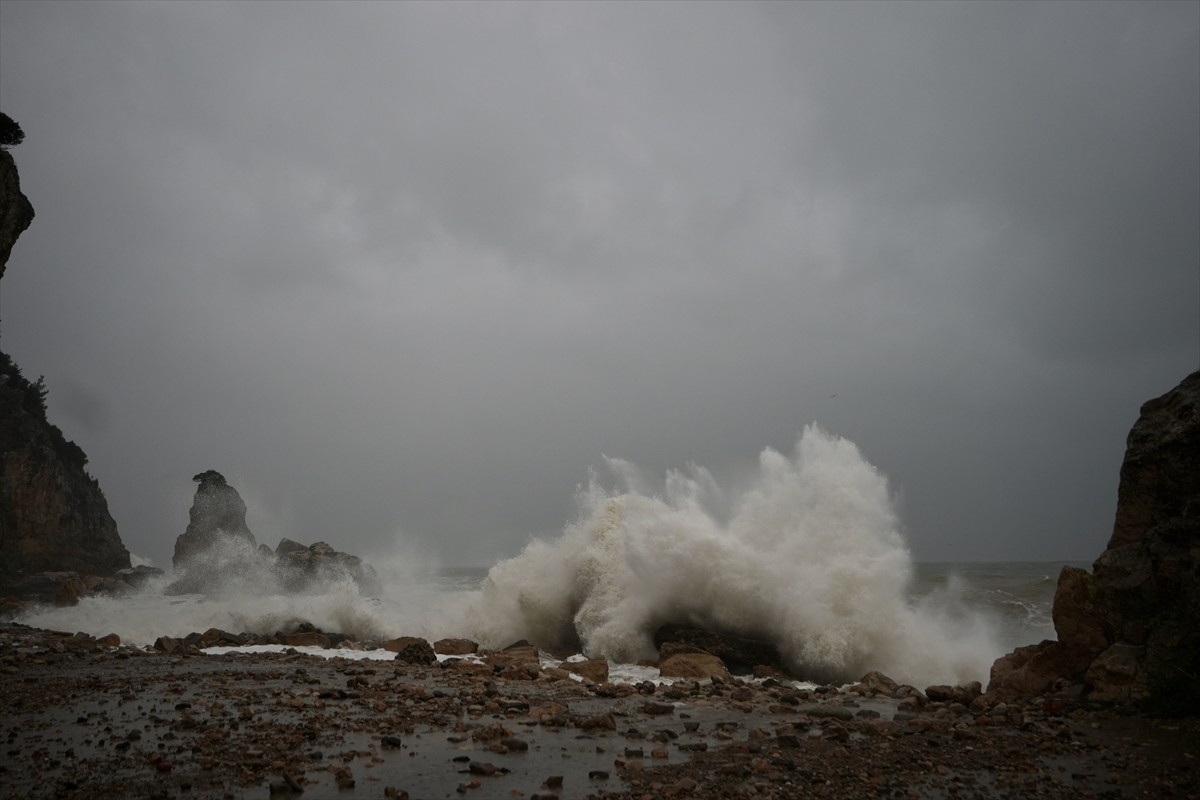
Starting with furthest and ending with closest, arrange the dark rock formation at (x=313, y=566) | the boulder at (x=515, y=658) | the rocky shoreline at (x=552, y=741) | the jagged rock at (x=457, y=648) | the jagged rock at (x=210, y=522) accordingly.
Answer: the jagged rock at (x=210, y=522) → the dark rock formation at (x=313, y=566) → the jagged rock at (x=457, y=648) → the boulder at (x=515, y=658) → the rocky shoreline at (x=552, y=741)

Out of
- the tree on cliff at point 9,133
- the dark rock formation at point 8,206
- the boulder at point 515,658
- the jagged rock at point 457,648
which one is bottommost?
the jagged rock at point 457,648

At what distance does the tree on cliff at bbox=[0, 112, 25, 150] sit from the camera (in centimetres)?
2020

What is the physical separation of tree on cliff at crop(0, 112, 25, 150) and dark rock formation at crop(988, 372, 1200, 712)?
2932cm

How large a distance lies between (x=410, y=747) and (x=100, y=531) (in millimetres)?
52790

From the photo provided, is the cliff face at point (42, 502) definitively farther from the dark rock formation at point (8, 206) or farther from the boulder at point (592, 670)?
the boulder at point (592, 670)

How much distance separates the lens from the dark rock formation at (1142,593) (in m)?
8.62

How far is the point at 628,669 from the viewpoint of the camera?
14.6 meters

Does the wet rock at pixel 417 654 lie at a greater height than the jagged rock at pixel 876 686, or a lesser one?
lesser

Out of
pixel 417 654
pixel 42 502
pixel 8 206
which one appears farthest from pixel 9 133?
pixel 42 502

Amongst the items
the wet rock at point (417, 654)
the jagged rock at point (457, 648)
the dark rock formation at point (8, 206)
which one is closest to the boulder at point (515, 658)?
the jagged rock at point (457, 648)

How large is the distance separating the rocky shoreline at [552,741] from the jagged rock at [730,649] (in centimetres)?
308

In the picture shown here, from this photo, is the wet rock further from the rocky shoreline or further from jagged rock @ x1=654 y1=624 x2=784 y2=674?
jagged rock @ x1=654 y1=624 x2=784 y2=674

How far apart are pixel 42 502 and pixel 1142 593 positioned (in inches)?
2124

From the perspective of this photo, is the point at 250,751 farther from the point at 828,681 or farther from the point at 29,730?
the point at 828,681
